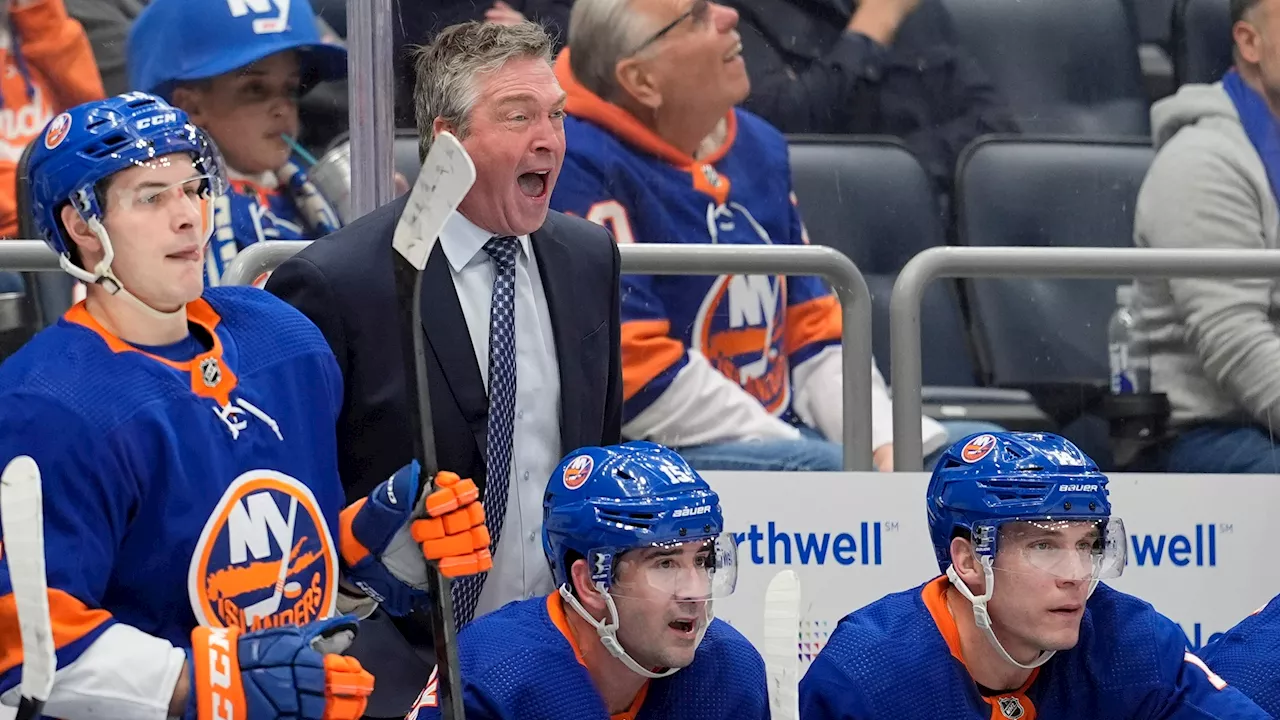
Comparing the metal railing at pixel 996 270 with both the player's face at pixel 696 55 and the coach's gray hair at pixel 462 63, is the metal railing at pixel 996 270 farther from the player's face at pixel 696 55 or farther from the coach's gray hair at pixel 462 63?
the coach's gray hair at pixel 462 63

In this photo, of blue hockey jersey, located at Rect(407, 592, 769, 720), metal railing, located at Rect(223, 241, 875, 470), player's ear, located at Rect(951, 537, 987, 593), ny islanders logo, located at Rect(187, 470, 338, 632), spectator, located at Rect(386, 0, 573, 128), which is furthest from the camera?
spectator, located at Rect(386, 0, 573, 128)

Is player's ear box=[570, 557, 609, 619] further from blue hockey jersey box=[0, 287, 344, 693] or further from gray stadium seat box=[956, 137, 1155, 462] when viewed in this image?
gray stadium seat box=[956, 137, 1155, 462]

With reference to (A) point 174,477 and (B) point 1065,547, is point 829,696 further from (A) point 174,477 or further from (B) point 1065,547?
(A) point 174,477

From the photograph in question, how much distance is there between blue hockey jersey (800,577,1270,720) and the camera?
248 cm

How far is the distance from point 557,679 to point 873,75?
162 cm

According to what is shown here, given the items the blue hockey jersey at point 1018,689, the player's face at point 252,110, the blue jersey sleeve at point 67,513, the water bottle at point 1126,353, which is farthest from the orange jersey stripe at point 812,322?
the blue jersey sleeve at point 67,513

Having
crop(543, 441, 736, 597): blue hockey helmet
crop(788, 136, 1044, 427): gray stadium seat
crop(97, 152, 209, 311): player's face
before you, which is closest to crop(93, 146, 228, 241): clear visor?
crop(97, 152, 209, 311): player's face

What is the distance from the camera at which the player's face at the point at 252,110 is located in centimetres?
323

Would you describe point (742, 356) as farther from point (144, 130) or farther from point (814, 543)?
point (144, 130)

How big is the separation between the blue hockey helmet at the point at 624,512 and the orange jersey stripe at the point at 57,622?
0.64m

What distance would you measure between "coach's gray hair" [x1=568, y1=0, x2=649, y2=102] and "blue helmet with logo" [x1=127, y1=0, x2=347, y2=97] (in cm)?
40

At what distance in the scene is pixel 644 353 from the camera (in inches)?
126

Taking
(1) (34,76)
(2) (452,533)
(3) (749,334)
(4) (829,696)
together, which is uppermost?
(1) (34,76)

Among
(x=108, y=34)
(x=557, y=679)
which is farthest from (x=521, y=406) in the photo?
(x=108, y=34)
